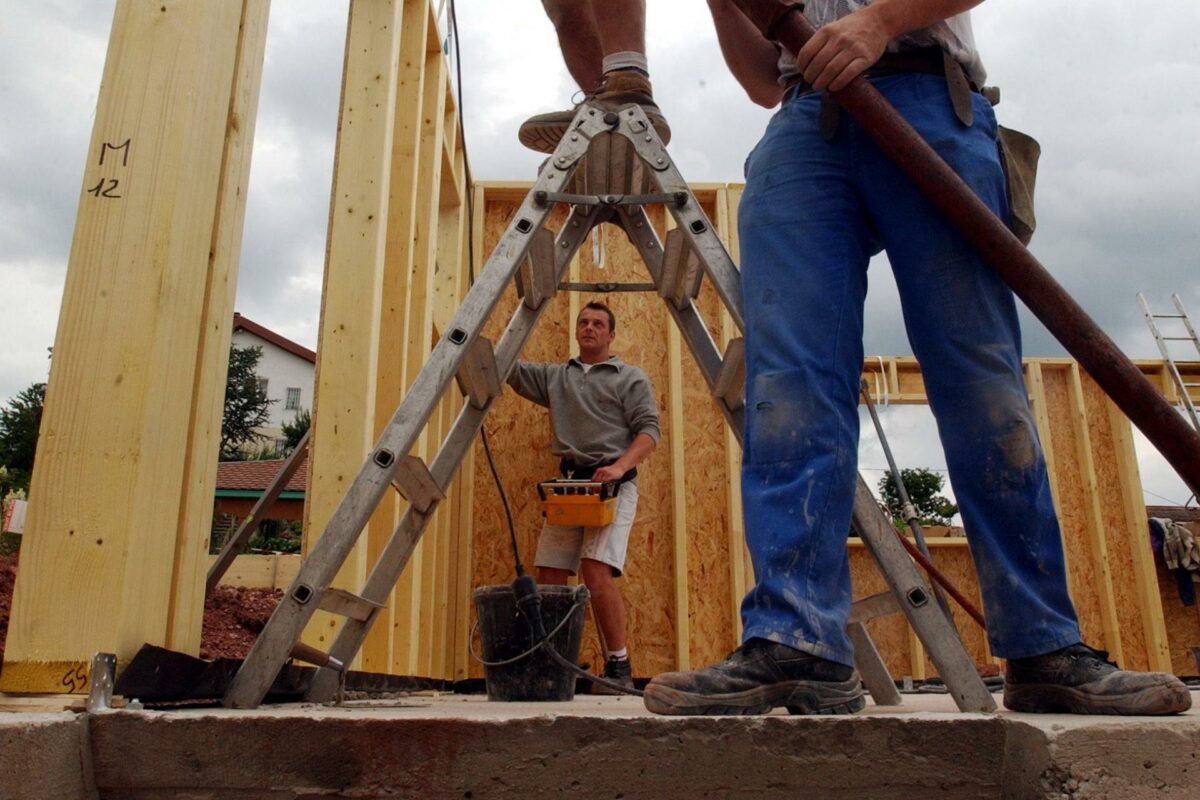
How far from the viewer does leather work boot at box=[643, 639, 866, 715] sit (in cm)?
128

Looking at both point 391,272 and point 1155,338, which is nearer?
point 391,272

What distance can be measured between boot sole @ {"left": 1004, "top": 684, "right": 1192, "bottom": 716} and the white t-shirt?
1.11 meters

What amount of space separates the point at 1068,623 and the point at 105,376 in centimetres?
158

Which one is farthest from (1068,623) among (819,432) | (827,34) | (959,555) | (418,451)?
(959,555)

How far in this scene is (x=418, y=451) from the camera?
12.1 ft

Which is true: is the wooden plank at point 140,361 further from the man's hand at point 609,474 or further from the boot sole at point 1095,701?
the man's hand at point 609,474

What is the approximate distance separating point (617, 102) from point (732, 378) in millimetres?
689

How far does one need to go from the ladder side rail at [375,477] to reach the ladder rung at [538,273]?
18 centimetres

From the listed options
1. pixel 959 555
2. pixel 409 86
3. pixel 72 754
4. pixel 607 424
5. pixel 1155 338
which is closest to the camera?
pixel 72 754

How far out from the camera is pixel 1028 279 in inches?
56.3

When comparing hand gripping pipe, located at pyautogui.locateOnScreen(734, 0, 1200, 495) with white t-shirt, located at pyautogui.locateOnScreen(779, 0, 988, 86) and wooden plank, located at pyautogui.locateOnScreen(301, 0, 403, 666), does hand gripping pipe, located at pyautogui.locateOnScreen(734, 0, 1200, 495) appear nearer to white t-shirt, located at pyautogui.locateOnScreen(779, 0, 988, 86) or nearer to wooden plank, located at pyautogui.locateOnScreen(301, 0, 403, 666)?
white t-shirt, located at pyautogui.locateOnScreen(779, 0, 988, 86)

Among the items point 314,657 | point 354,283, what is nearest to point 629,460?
point 354,283

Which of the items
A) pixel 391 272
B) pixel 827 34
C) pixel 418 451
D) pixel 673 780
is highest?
pixel 391 272

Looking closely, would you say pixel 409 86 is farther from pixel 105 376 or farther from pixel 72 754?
pixel 72 754
